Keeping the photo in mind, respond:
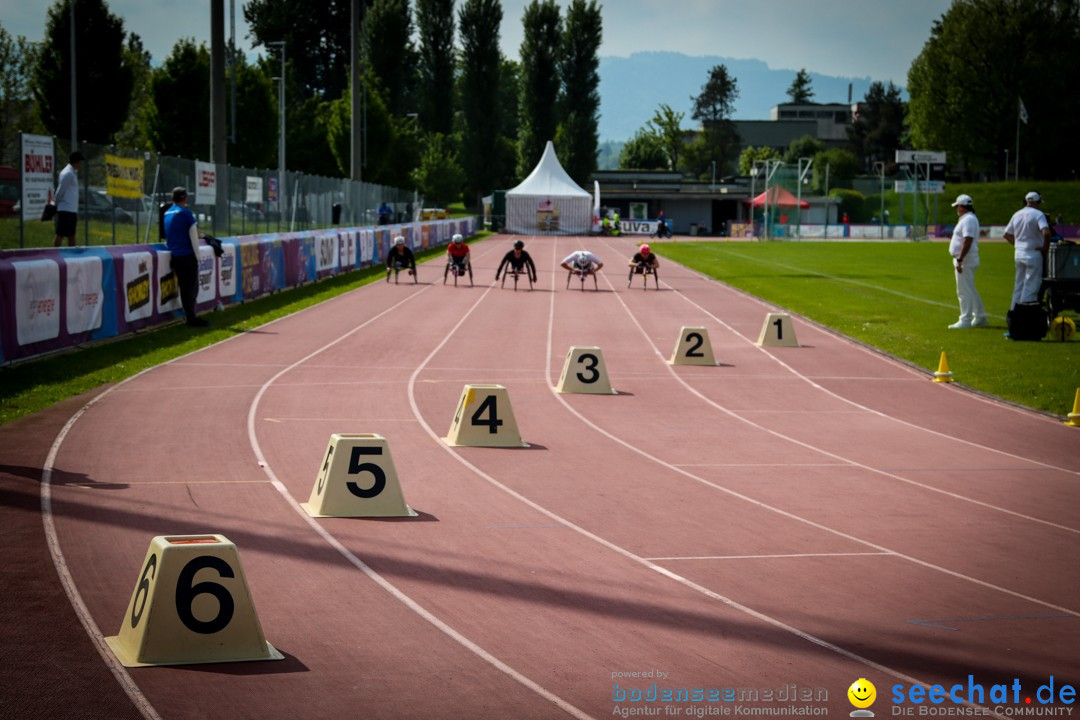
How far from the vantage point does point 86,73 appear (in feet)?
193

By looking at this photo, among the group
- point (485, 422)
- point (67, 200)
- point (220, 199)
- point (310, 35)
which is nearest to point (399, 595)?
point (485, 422)

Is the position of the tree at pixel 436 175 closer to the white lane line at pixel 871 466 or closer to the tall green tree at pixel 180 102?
the tall green tree at pixel 180 102

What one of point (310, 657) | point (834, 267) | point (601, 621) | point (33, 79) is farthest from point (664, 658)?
point (33, 79)

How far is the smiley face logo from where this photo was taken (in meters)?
5.72

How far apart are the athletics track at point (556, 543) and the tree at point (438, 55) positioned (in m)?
91.7

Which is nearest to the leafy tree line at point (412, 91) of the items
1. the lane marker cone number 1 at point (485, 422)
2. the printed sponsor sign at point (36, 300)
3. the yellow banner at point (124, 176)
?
the yellow banner at point (124, 176)

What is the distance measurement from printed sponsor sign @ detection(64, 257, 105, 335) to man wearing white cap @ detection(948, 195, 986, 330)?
1359cm

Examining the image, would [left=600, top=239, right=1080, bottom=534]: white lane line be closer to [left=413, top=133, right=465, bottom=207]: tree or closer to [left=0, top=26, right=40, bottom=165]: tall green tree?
[left=0, top=26, right=40, bottom=165]: tall green tree

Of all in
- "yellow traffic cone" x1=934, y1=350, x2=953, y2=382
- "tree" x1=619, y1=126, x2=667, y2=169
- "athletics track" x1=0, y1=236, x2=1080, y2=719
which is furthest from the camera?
"tree" x1=619, y1=126, x2=667, y2=169

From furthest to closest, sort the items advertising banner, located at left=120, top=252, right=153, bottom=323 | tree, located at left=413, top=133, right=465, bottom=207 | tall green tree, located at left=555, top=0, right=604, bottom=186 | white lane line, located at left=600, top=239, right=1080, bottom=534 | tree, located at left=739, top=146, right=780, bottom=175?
tree, located at left=739, top=146, right=780, bottom=175
tall green tree, located at left=555, top=0, right=604, bottom=186
tree, located at left=413, top=133, right=465, bottom=207
advertising banner, located at left=120, top=252, right=153, bottom=323
white lane line, located at left=600, top=239, right=1080, bottom=534

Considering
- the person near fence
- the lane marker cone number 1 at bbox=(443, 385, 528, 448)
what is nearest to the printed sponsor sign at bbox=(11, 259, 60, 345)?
the person near fence

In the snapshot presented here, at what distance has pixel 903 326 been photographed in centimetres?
2427

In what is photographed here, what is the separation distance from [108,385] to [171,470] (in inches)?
197

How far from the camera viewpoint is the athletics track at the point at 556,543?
19.8 ft
